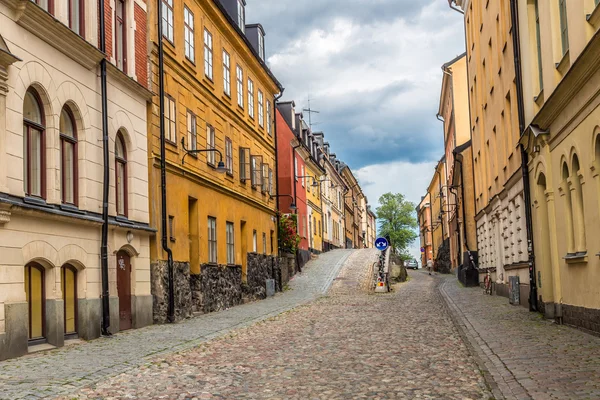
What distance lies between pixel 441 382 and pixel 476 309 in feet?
38.8

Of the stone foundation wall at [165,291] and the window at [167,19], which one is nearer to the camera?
the stone foundation wall at [165,291]

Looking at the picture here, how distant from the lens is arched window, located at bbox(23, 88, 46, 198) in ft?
41.1

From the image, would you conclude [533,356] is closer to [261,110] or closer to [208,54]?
[208,54]

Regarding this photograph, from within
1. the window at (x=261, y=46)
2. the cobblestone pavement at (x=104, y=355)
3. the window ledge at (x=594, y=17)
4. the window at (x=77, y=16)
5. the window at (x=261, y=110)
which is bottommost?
the cobblestone pavement at (x=104, y=355)

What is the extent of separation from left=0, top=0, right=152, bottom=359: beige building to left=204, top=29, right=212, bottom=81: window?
556cm

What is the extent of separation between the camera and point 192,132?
71.2ft

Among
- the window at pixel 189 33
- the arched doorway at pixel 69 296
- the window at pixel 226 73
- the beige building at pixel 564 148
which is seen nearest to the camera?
the beige building at pixel 564 148

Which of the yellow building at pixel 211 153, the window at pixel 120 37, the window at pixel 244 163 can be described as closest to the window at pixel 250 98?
the yellow building at pixel 211 153

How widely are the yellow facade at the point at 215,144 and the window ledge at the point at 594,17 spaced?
10.5 m

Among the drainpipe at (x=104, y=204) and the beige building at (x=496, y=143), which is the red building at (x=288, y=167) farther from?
the drainpipe at (x=104, y=204)

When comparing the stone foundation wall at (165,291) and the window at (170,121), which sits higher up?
the window at (170,121)

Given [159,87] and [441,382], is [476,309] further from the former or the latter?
[441,382]

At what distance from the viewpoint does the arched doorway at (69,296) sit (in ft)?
45.3

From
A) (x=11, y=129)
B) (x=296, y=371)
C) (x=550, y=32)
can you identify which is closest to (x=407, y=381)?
(x=296, y=371)
